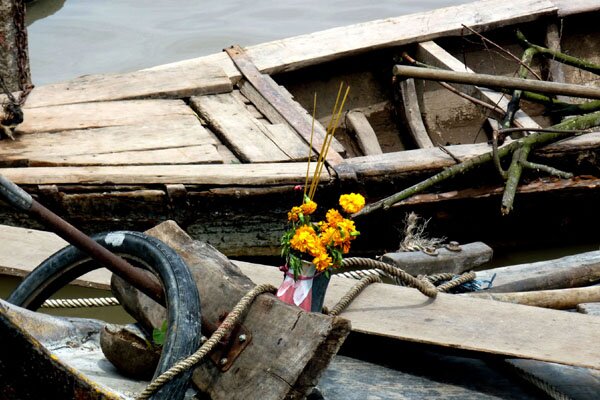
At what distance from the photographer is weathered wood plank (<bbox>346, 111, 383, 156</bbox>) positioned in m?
6.29

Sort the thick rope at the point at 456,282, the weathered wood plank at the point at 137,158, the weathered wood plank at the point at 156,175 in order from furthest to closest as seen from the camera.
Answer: the weathered wood plank at the point at 137,158, the weathered wood plank at the point at 156,175, the thick rope at the point at 456,282

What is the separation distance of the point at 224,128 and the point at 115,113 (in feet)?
2.21

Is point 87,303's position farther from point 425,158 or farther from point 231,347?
point 425,158

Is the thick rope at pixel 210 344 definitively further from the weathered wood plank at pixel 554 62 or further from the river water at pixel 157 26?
the river water at pixel 157 26

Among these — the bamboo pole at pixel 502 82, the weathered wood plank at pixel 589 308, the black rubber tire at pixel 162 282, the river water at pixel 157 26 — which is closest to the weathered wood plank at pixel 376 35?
the bamboo pole at pixel 502 82

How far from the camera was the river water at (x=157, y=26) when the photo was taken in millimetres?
10805

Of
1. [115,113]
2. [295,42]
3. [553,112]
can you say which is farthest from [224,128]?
[553,112]

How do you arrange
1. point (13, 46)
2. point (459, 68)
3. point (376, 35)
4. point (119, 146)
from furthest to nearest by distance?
1. point (376, 35)
2. point (459, 68)
3. point (13, 46)
4. point (119, 146)

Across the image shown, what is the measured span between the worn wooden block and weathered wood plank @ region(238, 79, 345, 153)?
2.31 metres

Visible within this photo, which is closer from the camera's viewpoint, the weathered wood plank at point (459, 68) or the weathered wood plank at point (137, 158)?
the weathered wood plank at point (137, 158)

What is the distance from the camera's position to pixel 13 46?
5957mm

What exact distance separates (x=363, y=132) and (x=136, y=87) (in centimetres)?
145

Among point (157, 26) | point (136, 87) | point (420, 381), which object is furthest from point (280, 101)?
point (157, 26)

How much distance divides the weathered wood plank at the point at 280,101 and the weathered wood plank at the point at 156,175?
0.31 metres
